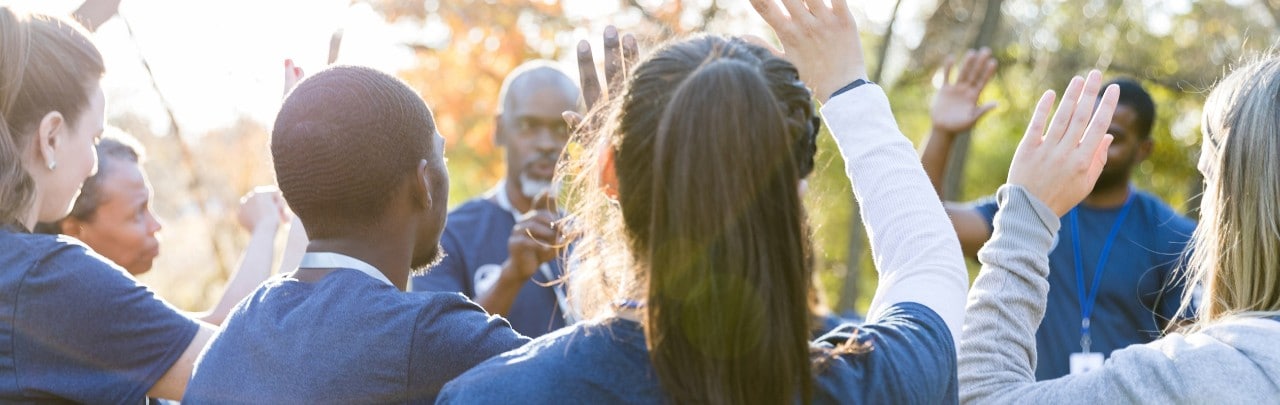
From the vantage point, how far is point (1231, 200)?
1.82 m

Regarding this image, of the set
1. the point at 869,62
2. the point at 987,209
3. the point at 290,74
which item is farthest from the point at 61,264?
the point at 869,62

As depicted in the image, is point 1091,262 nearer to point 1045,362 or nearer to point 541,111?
point 1045,362

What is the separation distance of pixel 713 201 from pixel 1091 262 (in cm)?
331

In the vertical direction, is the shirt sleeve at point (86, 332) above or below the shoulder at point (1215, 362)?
below

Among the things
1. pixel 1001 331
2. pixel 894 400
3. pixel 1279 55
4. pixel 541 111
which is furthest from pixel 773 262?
pixel 541 111

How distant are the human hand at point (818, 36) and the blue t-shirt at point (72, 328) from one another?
1.23 m

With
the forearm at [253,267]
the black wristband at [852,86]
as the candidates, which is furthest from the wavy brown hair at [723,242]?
the forearm at [253,267]

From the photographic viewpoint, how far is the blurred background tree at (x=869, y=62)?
26.1 feet

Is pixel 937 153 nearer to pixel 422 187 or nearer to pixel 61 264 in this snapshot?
pixel 422 187

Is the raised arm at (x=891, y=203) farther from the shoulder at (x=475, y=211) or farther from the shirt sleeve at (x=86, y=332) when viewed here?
the shoulder at (x=475, y=211)

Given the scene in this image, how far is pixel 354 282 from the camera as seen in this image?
5.62 feet

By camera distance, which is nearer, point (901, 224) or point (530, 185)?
point (901, 224)

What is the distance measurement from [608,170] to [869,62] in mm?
11929

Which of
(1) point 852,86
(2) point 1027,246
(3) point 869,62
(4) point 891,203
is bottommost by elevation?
(3) point 869,62
